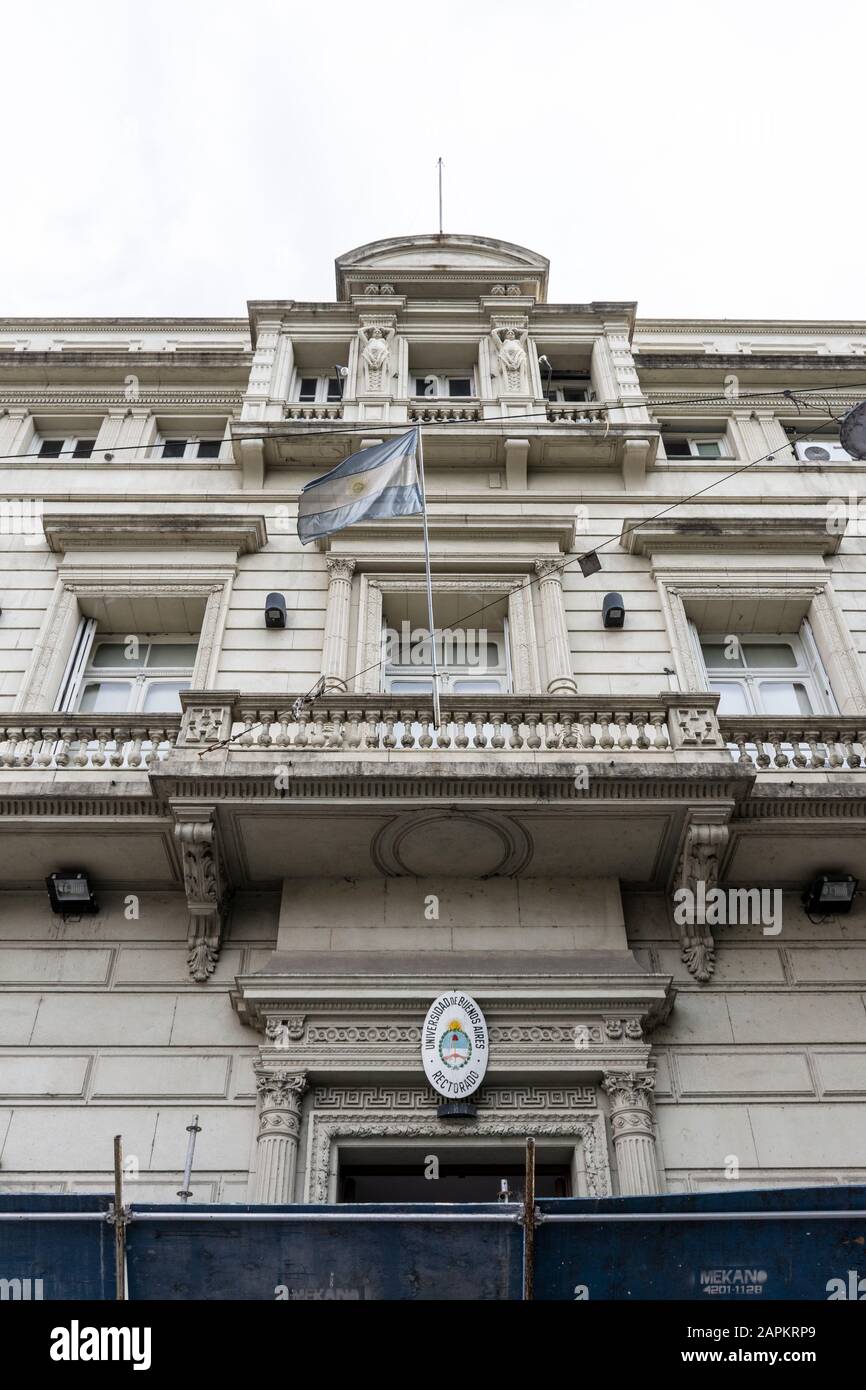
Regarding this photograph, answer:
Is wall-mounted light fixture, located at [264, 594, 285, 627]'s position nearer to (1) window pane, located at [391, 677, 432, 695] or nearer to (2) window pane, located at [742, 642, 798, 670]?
(1) window pane, located at [391, 677, 432, 695]

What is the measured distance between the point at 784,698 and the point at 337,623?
6.44 metres

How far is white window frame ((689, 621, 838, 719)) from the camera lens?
612 inches

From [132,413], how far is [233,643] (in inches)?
275

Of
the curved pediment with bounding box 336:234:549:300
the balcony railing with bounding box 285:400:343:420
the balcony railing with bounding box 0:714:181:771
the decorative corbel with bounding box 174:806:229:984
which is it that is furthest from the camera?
the curved pediment with bounding box 336:234:549:300

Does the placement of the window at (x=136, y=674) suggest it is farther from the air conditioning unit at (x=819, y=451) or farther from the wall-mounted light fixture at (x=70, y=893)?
the air conditioning unit at (x=819, y=451)

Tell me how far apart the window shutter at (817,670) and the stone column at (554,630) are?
11.9ft

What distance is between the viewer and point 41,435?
806 inches

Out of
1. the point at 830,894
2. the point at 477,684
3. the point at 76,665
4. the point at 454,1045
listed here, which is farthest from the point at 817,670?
the point at 76,665

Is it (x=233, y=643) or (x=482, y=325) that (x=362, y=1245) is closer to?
(x=233, y=643)

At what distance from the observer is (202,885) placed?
481 inches

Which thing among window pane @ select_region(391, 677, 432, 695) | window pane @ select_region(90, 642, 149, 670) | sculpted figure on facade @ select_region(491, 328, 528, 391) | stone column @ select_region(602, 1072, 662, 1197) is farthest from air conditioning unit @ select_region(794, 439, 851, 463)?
stone column @ select_region(602, 1072, 662, 1197)

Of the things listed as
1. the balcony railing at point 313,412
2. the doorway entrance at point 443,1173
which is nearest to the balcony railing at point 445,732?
the doorway entrance at point 443,1173

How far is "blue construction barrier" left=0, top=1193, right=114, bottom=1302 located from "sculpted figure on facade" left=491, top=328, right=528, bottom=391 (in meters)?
15.5
